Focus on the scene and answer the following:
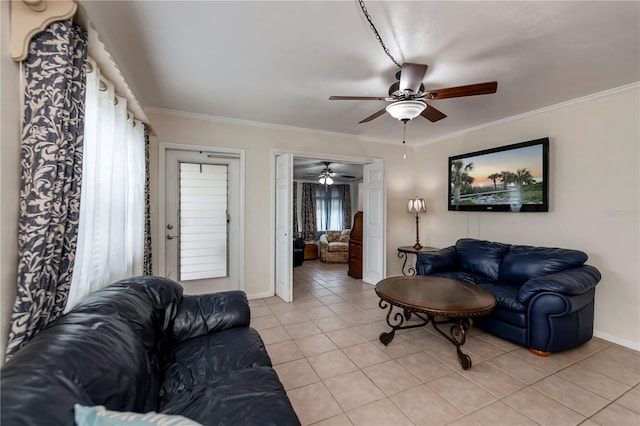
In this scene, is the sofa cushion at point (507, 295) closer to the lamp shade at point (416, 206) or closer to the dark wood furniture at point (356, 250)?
the lamp shade at point (416, 206)

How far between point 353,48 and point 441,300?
2252mm

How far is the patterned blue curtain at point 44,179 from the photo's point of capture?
3.56 feet

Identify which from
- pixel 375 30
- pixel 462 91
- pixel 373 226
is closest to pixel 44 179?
pixel 375 30

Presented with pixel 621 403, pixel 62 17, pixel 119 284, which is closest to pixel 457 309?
pixel 621 403

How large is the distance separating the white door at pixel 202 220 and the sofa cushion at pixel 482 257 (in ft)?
10.5

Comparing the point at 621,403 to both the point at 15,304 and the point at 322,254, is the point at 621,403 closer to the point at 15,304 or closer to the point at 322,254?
the point at 15,304

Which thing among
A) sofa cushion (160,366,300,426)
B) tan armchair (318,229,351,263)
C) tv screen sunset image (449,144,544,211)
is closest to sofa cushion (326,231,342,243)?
tan armchair (318,229,351,263)

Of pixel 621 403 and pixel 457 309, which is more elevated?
pixel 457 309

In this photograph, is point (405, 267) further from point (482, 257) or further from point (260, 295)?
point (260, 295)

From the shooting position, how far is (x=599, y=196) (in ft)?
9.64

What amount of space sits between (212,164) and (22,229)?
113 inches

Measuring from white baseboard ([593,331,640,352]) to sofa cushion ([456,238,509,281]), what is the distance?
41.8 inches

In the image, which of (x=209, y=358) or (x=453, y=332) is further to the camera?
(x=453, y=332)

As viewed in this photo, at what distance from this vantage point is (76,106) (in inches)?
51.3
